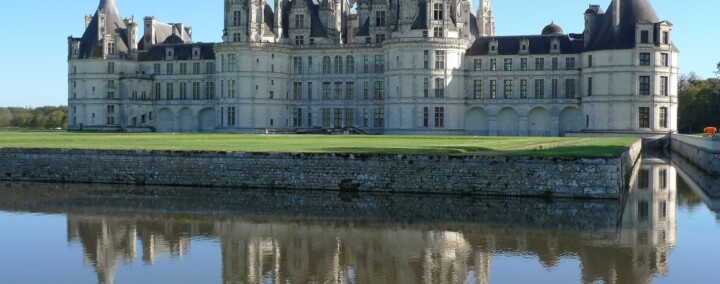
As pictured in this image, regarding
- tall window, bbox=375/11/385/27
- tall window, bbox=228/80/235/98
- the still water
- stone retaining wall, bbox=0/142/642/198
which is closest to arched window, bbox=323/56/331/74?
tall window, bbox=375/11/385/27

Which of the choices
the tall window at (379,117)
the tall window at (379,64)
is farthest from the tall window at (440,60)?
the tall window at (379,117)

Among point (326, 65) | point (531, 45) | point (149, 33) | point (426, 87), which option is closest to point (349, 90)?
point (326, 65)

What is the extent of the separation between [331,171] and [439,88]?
37.7 metres

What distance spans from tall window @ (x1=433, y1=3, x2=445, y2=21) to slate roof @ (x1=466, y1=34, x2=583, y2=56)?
Result: 4.84 metres

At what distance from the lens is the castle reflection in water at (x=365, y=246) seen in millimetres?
16453

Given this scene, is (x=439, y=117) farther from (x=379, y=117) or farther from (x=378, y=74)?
(x=378, y=74)

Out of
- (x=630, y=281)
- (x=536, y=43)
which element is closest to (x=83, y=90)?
(x=536, y=43)

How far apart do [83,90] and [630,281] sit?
7100cm

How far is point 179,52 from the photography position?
3095 inches

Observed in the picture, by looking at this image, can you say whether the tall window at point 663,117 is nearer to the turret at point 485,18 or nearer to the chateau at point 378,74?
the chateau at point 378,74

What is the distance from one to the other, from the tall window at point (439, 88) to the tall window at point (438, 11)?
4.62 meters

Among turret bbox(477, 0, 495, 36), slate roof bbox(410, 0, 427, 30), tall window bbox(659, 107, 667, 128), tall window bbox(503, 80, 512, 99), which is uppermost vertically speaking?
turret bbox(477, 0, 495, 36)

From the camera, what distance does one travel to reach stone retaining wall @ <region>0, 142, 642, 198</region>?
28.3 meters

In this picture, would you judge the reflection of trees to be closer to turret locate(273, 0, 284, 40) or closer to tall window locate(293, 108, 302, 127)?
tall window locate(293, 108, 302, 127)
